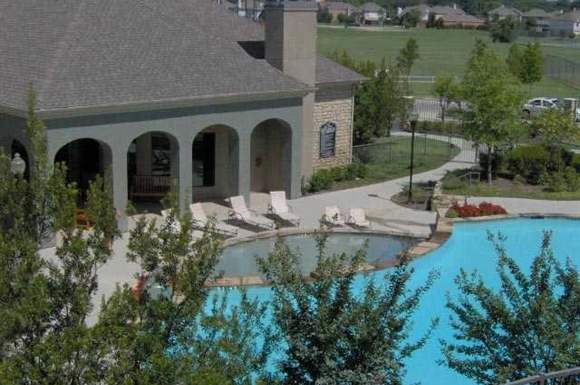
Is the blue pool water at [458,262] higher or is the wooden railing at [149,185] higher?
the wooden railing at [149,185]

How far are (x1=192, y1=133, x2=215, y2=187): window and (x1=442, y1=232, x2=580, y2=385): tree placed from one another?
18.5 metres

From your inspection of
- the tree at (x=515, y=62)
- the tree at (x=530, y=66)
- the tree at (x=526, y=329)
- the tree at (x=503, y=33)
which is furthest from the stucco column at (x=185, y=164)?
the tree at (x=503, y=33)

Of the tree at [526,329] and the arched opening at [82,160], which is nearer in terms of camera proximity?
the tree at [526,329]

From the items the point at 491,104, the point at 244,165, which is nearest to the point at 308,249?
the point at 244,165

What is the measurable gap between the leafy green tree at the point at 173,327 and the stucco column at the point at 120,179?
49.1 feet

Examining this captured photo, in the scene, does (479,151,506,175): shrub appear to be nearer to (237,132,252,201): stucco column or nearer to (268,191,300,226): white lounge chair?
(268,191,300,226): white lounge chair

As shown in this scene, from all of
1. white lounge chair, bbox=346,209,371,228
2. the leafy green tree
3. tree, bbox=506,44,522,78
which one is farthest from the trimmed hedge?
tree, bbox=506,44,522,78

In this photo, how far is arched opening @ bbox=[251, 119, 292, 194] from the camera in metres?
30.7

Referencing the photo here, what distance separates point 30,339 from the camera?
30.5 ft

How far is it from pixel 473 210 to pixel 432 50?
10292 cm

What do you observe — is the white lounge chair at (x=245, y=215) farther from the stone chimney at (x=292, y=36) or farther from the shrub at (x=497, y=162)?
the shrub at (x=497, y=162)

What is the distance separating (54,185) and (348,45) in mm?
117109

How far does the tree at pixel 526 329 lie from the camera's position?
1169cm

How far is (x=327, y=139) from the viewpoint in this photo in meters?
33.4
